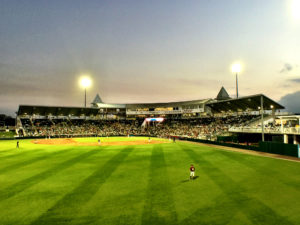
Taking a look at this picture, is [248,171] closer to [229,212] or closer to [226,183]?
[226,183]

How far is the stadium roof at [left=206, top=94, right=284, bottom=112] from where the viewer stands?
41844mm

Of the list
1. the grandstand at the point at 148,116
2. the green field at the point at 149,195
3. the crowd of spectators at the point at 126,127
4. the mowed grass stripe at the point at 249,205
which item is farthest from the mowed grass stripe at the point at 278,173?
the crowd of spectators at the point at 126,127

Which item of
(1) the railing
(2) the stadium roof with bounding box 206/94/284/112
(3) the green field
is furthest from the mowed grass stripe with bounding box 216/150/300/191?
(2) the stadium roof with bounding box 206/94/284/112

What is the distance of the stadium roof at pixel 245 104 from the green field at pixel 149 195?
88.5ft

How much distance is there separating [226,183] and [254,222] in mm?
A: 5410

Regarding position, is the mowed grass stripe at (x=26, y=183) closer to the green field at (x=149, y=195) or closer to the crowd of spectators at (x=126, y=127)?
the green field at (x=149, y=195)

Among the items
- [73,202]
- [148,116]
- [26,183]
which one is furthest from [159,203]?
[148,116]

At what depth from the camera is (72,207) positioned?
10.3 meters

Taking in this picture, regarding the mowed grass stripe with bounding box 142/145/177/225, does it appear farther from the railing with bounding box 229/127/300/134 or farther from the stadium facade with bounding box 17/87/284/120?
the stadium facade with bounding box 17/87/284/120

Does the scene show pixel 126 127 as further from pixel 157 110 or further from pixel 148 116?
pixel 157 110

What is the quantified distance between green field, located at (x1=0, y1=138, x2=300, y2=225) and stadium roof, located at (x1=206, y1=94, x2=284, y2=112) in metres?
27.0

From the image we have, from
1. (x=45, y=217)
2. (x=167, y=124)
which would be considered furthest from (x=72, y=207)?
(x=167, y=124)

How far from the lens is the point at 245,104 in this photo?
162 feet

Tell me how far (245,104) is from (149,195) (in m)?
44.9
